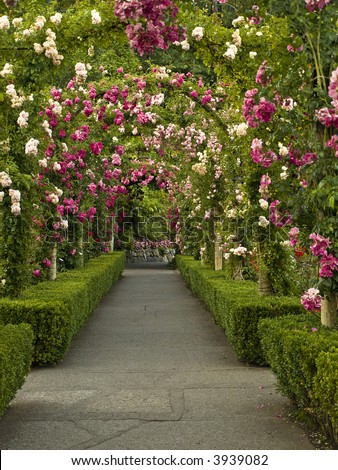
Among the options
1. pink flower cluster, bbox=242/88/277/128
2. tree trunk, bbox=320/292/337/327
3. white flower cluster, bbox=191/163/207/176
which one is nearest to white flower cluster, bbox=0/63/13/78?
pink flower cluster, bbox=242/88/277/128

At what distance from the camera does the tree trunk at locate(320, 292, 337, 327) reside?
6.06m

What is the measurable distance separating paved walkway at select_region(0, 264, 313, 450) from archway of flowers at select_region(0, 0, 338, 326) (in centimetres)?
115

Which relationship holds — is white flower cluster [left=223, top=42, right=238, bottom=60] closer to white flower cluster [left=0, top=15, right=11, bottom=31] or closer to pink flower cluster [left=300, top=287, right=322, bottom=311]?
white flower cluster [left=0, top=15, right=11, bottom=31]

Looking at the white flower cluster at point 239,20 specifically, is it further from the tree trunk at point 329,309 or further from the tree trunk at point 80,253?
the tree trunk at point 80,253

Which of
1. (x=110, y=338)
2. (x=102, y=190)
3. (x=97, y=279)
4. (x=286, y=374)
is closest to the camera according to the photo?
(x=286, y=374)

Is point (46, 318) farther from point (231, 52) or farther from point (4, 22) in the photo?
point (231, 52)

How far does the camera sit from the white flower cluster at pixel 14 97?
8.57 metres

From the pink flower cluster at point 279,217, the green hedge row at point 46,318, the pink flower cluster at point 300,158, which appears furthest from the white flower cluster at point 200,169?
the pink flower cluster at point 300,158

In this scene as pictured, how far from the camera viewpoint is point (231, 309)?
8.97 metres

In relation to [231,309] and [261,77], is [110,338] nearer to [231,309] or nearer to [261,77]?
[231,309]

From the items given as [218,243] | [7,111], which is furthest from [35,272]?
[218,243]

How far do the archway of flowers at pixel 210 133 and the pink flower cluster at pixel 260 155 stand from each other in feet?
0.03

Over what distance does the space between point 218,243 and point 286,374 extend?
30.7ft

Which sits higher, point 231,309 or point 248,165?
point 248,165
